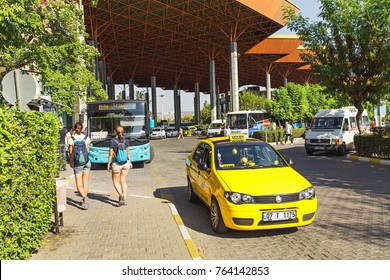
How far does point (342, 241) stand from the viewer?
19.3 feet

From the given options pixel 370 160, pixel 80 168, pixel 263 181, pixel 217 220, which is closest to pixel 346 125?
pixel 370 160

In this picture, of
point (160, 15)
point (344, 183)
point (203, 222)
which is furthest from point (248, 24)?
point (203, 222)

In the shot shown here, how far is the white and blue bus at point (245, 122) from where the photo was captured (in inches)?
1422

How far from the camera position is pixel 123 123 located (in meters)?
15.9

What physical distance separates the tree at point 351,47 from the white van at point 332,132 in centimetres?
165

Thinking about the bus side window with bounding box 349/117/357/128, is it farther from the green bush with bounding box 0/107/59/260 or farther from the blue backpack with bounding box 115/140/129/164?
the green bush with bounding box 0/107/59/260

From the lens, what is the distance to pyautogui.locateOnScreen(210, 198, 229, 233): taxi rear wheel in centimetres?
629

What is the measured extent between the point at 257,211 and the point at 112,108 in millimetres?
11370

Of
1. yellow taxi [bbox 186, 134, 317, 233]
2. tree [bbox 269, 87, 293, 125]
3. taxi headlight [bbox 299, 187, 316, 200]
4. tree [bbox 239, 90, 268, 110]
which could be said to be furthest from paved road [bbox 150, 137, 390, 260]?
tree [bbox 239, 90, 268, 110]

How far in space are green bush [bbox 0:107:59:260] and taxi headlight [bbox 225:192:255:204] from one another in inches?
113

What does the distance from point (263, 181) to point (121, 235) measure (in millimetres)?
2550
